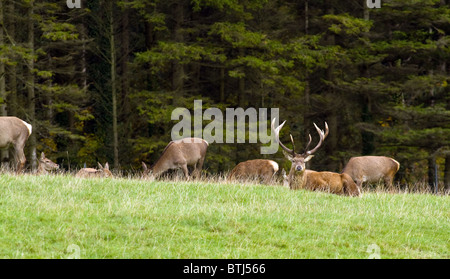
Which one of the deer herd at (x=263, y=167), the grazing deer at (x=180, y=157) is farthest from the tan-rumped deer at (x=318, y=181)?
the grazing deer at (x=180, y=157)

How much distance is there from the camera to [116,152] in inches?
997

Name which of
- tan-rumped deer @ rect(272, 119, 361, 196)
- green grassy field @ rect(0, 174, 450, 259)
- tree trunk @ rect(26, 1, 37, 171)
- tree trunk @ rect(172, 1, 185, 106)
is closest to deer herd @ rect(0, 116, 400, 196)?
tan-rumped deer @ rect(272, 119, 361, 196)

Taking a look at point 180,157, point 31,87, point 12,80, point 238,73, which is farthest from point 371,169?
point 12,80

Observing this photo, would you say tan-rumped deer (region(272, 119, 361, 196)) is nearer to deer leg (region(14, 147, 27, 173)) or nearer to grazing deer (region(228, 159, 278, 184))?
grazing deer (region(228, 159, 278, 184))

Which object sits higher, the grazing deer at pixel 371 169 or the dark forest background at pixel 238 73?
the dark forest background at pixel 238 73

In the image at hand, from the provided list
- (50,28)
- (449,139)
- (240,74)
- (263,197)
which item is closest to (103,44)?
(50,28)

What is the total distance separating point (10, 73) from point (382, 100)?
46.0ft

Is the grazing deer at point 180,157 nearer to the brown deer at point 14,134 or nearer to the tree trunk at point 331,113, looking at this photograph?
the brown deer at point 14,134

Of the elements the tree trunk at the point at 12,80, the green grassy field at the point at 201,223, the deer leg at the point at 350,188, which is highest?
the tree trunk at the point at 12,80

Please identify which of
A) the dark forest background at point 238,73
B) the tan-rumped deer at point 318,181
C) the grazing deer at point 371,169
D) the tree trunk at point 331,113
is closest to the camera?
the tan-rumped deer at point 318,181

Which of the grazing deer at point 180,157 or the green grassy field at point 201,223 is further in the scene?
the grazing deer at point 180,157

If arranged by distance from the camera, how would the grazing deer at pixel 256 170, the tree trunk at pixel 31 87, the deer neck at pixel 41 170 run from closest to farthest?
the deer neck at pixel 41 170 < the grazing deer at pixel 256 170 < the tree trunk at pixel 31 87

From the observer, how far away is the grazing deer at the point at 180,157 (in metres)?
18.3
